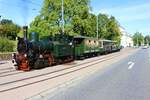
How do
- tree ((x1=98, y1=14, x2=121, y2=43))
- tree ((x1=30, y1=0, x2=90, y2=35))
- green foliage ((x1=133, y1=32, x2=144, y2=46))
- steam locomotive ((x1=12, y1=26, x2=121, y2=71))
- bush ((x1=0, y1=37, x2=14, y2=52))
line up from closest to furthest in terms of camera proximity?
steam locomotive ((x1=12, y1=26, x2=121, y2=71)) < bush ((x1=0, y1=37, x2=14, y2=52)) < tree ((x1=30, y1=0, x2=90, y2=35)) < tree ((x1=98, y1=14, x2=121, y2=43)) < green foliage ((x1=133, y1=32, x2=144, y2=46))

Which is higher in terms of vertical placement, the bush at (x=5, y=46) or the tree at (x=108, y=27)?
the tree at (x=108, y=27)

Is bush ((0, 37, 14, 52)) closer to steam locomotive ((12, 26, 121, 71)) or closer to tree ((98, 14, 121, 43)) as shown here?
steam locomotive ((12, 26, 121, 71))

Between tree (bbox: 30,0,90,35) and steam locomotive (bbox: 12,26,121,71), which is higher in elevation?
tree (bbox: 30,0,90,35)

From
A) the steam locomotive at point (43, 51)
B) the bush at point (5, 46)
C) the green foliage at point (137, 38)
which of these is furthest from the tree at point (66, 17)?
the green foliage at point (137, 38)

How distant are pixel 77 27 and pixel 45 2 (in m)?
9.29

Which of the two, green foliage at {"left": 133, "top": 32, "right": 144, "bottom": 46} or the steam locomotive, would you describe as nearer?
the steam locomotive

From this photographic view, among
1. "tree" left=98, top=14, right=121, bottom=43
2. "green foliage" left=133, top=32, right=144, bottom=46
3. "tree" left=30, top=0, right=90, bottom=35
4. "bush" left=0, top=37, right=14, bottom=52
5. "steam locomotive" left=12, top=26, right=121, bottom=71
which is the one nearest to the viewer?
"steam locomotive" left=12, top=26, right=121, bottom=71

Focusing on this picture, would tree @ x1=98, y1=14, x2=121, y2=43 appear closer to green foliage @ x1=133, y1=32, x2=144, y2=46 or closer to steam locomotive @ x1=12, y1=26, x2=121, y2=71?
steam locomotive @ x1=12, y1=26, x2=121, y2=71

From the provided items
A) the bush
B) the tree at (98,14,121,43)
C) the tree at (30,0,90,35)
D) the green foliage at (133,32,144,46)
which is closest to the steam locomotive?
the bush

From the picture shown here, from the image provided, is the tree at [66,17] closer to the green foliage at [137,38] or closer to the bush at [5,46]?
the bush at [5,46]

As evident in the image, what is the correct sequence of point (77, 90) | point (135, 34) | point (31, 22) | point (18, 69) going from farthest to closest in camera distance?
1. point (135, 34)
2. point (31, 22)
3. point (18, 69)
4. point (77, 90)

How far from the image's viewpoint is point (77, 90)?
42.7ft

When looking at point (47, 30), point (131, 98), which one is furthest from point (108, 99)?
point (47, 30)

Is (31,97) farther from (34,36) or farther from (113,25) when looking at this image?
(113,25)
